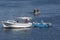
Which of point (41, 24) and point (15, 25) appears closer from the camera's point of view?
point (15, 25)

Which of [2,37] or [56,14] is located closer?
[2,37]

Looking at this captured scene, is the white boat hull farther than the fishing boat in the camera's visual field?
No

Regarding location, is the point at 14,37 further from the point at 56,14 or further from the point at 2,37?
the point at 56,14

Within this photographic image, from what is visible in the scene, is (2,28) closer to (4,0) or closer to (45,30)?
(45,30)

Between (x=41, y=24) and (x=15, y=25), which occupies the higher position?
(x=15, y=25)

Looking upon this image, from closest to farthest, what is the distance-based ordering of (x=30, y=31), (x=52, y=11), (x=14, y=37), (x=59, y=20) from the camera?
(x=14, y=37) → (x=30, y=31) → (x=59, y=20) → (x=52, y=11)

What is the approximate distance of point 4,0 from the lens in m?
190

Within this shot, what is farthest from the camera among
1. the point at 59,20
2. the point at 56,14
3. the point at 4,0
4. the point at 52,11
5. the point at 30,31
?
the point at 4,0

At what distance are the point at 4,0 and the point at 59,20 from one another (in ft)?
242

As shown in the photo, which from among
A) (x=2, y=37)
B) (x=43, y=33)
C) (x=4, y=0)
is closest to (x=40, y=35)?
(x=43, y=33)

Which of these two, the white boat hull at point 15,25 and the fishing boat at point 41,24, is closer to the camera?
the white boat hull at point 15,25

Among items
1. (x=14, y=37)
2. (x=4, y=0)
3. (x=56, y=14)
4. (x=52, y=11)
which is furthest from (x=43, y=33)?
(x=4, y=0)

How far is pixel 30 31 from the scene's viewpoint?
333ft

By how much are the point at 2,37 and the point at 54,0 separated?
10176cm
